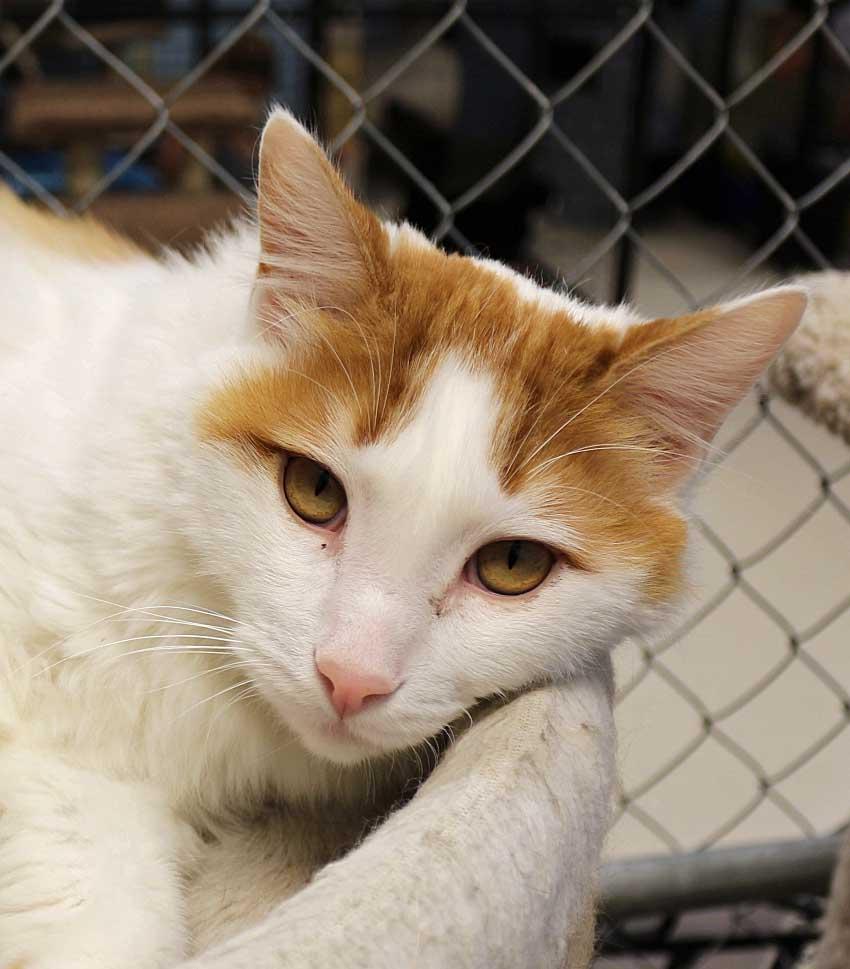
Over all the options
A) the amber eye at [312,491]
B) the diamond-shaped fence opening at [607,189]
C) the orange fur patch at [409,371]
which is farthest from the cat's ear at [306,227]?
the diamond-shaped fence opening at [607,189]

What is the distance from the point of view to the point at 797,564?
8.16 feet

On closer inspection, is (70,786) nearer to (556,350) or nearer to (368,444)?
(368,444)

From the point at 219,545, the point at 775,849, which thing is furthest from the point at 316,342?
the point at 775,849

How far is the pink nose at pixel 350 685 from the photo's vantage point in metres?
0.66

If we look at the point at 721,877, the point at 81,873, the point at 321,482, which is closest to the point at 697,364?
the point at 321,482

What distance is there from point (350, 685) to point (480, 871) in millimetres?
143

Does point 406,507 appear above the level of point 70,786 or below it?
above

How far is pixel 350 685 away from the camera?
2.16 ft

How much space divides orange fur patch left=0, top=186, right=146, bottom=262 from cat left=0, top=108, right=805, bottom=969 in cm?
24

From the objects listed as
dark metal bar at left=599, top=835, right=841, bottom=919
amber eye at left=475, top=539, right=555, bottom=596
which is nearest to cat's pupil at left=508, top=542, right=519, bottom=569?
amber eye at left=475, top=539, right=555, bottom=596

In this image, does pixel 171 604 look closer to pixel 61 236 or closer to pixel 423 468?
pixel 423 468

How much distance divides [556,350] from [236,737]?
0.38m

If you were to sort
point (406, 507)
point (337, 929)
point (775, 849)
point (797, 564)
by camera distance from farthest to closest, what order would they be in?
point (797, 564)
point (775, 849)
point (406, 507)
point (337, 929)

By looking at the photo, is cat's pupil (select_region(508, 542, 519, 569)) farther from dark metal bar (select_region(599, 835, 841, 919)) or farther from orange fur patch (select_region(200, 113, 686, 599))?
dark metal bar (select_region(599, 835, 841, 919))
